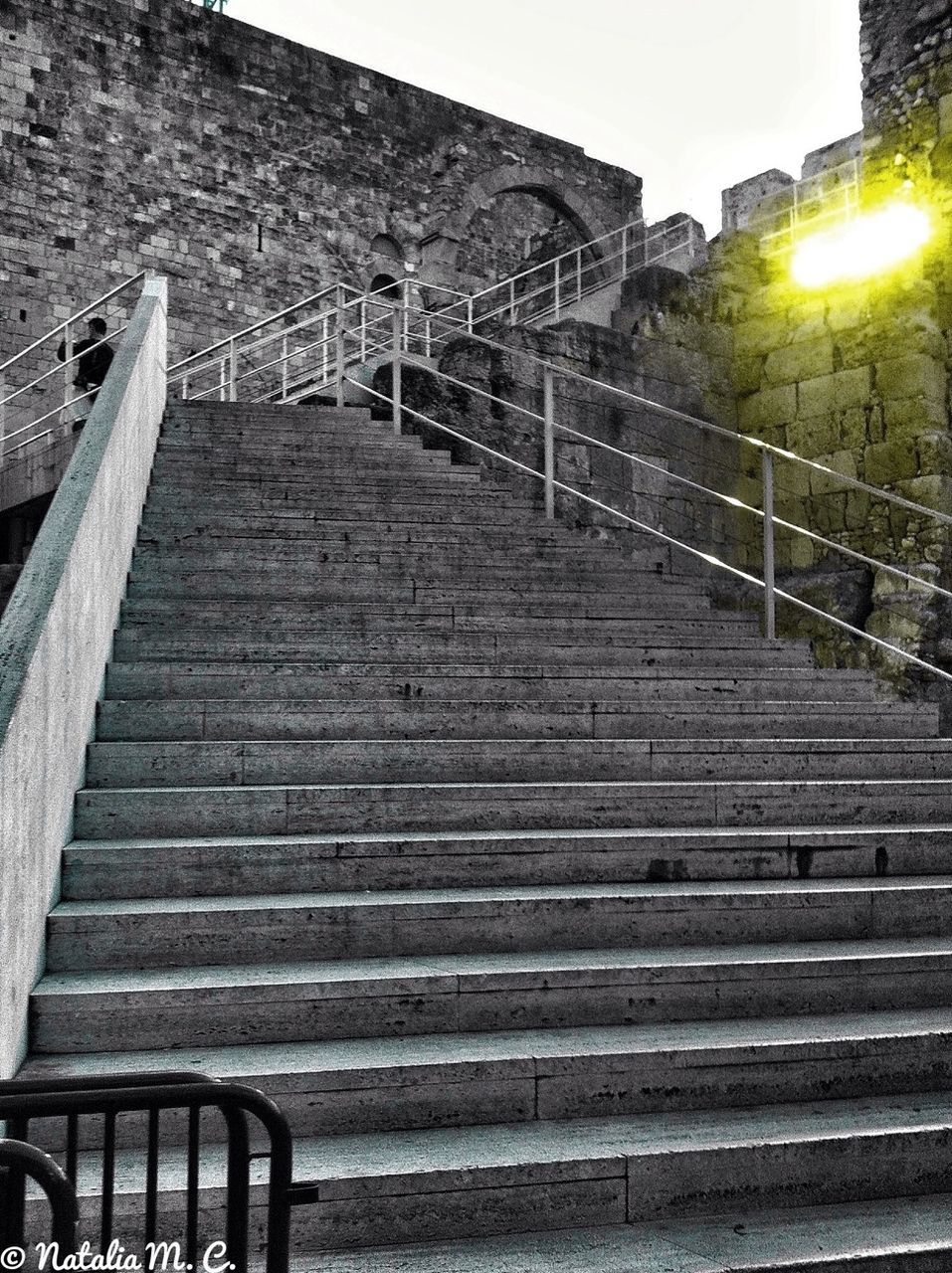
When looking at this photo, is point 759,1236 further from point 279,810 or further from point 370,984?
point 279,810

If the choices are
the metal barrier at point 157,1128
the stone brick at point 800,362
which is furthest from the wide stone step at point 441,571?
the stone brick at point 800,362

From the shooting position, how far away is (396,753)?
4.06m

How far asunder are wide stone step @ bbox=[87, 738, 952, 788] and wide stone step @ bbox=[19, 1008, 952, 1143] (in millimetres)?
1225

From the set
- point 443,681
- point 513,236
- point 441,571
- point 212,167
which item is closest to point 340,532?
point 441,571

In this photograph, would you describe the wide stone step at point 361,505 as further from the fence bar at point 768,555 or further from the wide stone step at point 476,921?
the wide stone step at point 476,921

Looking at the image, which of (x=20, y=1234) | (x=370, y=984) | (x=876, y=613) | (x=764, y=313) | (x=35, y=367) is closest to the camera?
(x=20, y=1234)

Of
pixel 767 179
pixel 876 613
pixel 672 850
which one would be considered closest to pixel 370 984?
pixel 672 850

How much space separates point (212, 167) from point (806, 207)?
7.52m

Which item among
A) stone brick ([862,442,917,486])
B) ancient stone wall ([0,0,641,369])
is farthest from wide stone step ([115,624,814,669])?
ancient stone wall ([0,0,641,369])

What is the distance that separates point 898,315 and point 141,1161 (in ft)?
33.9

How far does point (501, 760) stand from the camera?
163 inches

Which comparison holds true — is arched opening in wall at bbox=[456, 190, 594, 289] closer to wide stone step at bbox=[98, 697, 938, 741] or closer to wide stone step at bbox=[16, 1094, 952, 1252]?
wide stone step at bbox=[98, 697, 938, 741]

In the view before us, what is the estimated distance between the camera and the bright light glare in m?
10.9

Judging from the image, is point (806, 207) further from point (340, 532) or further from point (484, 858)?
point (484, 858)
